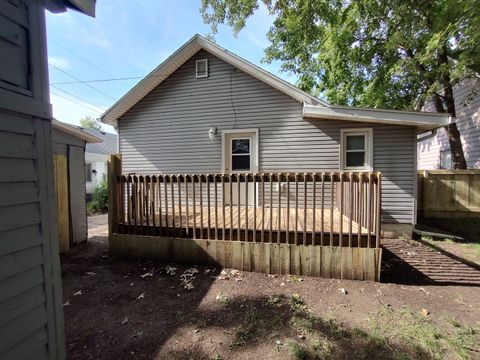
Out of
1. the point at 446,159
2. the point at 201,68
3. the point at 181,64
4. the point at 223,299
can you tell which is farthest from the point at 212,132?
the point at 446,159

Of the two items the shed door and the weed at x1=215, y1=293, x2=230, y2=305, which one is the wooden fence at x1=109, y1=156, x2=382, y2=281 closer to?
the weed at x1=215, y1=293, x2=230, y2=305

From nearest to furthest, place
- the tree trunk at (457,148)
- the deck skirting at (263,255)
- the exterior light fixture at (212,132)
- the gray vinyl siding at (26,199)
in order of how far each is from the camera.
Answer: the gray vinyl siding at (26,199) < the deck skirting at (263,255) < the exterior light fixture at (212,132) < the tree trunk at (457,148)

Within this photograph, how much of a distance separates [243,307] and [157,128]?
6234 mm

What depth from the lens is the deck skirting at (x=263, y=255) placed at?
3.82 m

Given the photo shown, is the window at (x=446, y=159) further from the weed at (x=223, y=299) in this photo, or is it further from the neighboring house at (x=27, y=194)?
the neighboring house at (x=27, y=194)

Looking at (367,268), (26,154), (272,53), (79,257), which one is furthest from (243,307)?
(272,53)

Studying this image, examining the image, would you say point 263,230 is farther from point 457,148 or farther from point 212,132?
point 457,148

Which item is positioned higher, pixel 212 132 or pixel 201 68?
pixel 201 68

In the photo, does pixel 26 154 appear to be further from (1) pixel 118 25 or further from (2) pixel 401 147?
(1) pixel 118 25

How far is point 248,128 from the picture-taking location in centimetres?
716

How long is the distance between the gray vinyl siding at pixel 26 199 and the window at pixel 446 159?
13.7m

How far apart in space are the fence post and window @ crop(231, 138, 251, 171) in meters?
3.29

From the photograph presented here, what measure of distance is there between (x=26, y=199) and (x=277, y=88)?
20.5 feet

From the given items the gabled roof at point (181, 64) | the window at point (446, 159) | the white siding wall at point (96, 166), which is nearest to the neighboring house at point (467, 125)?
the window at point (446, 159)
